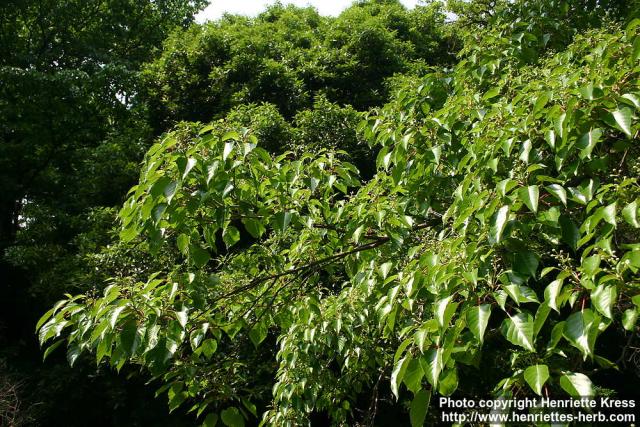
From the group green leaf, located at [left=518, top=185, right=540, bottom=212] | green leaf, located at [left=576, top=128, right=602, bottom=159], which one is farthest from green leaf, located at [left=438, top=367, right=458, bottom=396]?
green leaf, located at [left=576, top=128, right=602, bottom=159]

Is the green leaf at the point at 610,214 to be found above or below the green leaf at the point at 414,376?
above

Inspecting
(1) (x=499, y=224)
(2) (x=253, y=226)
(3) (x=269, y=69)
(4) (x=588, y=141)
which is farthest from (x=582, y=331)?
(3) (x=269, y=69)

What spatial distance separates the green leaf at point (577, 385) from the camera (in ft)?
3.37

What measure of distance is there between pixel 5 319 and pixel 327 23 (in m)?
8.09

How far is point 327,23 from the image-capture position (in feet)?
34.6

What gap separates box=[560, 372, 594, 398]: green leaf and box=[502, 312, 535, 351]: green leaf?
0.35ft

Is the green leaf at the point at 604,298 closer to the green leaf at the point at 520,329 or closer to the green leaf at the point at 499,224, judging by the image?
the green leaf at the point at 520,329

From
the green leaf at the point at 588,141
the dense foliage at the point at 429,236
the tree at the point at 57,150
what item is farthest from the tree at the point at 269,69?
the green leaf at the point at 588,141

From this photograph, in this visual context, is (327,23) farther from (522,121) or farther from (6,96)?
(522,121)

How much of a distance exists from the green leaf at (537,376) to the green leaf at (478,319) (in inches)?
5.3

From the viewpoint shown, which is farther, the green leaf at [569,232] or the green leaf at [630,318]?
the green leaf at [569,232]

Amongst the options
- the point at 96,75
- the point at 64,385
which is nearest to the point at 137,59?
the point at 96,75

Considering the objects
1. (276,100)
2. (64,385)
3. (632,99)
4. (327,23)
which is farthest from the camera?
(327,23)

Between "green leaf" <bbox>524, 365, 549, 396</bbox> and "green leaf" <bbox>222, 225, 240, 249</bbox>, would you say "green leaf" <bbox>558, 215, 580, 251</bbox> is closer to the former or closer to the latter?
"green leaf" <bbox>524, 365, 549, 396</bbox>
